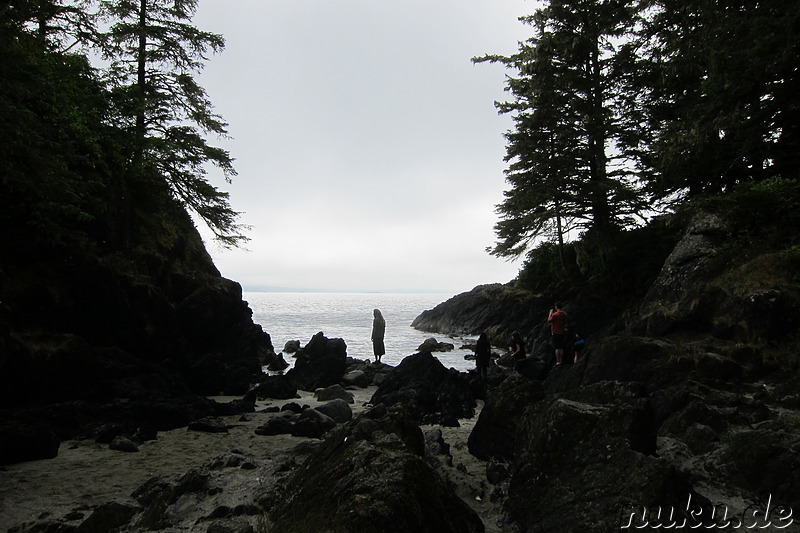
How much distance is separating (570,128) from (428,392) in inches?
662

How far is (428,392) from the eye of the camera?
11539 millimetres

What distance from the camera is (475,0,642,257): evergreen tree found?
69.7ft

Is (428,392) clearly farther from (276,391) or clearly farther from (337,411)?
(276,391)

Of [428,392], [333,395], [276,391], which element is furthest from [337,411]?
[276,391]

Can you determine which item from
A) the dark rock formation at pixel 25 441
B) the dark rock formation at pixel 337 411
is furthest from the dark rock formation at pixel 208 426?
the dark rock formation at pixel 25 441

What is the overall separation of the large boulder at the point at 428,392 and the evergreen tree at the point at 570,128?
12.1 metres

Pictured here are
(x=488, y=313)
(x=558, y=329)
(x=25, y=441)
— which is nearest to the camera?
(x=25, y=441)

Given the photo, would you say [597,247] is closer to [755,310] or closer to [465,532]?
[755,310]

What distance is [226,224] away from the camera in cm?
1950

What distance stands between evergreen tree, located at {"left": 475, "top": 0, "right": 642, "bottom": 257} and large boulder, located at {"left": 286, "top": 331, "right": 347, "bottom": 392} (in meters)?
11.7

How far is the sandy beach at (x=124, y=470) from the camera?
5.14 meters

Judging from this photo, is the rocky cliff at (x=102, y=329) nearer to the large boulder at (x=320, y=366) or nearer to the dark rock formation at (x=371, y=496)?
the large boulder at (x=320, y=366)

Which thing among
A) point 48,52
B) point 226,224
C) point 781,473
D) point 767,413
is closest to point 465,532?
point 781,473

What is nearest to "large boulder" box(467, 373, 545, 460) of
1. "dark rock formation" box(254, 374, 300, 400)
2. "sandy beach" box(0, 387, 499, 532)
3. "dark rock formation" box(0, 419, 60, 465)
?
"sandy beach" box(0, 387, 499, 532)
